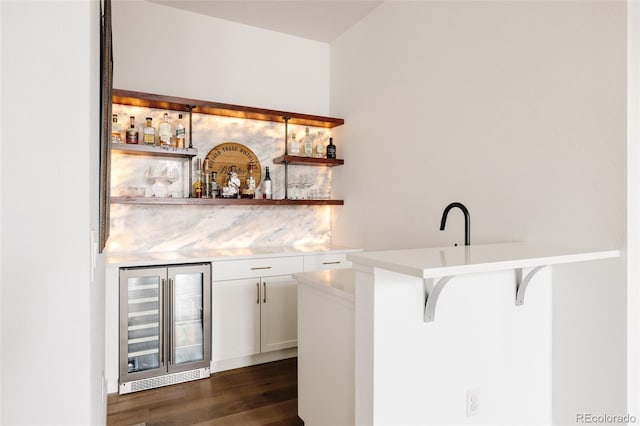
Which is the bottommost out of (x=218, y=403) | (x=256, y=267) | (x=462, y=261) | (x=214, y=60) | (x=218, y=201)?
(x=218, y=403)

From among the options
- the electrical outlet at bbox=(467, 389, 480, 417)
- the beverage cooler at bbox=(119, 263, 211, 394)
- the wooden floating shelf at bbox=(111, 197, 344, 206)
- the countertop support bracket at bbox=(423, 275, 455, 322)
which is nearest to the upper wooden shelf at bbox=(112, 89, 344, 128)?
the wooden floating shelf at bbox=(111, 197, 344, 206)

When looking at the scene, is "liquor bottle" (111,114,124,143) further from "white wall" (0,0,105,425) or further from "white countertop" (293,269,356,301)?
"white wall" (0,0,105,425)

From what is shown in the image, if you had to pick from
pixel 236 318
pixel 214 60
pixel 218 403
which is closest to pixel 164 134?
pixel 214 60

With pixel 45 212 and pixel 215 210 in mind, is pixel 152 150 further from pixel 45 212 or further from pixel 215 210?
pixel 45 212

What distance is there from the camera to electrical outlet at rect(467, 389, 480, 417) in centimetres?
177

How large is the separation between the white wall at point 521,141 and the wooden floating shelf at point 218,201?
23.2 inches

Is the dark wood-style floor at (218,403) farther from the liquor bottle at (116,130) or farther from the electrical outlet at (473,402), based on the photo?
the liquor bottle at (116,130)

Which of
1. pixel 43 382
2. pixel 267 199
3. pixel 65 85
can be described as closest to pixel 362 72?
pixel 267 199

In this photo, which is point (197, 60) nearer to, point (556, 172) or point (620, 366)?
point (556, 172)

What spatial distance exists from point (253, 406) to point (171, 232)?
1.63 m

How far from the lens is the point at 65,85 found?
0.85 m

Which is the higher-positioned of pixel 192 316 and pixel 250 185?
pixel 250 185

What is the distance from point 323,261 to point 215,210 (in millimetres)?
1092

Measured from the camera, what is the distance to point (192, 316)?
9.63 ft
